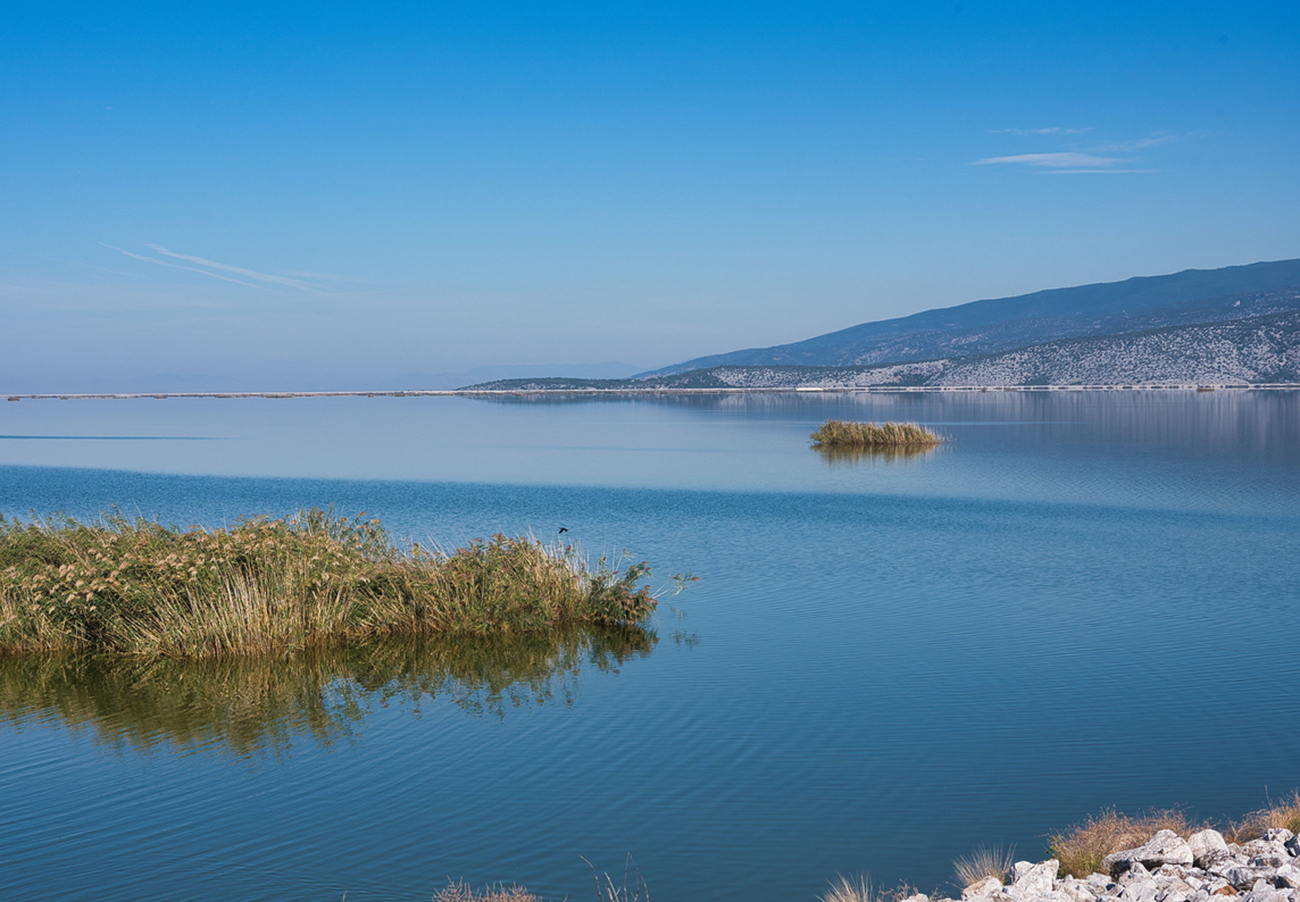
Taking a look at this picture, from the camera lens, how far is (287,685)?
484 inches

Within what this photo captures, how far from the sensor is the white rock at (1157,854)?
6621 millimetres

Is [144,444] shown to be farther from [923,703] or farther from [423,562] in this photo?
[923,703]

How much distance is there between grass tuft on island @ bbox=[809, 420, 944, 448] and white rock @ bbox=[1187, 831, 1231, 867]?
42.5 metres

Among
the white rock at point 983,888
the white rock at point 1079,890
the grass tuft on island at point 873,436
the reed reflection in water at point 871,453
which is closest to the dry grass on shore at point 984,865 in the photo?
the white rock at point 983,888

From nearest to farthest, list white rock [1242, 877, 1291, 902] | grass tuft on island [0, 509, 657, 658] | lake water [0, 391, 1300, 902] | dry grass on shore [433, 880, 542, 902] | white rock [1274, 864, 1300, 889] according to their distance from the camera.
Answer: white rock [1242, 877, 1291, 902], white rock [1274, 864, 1300, 889], dry grass on shore [433, 880, 542, 902], lake water [0, 391, 1300, 902], grass tuft on island [0, 509, 657, 658]

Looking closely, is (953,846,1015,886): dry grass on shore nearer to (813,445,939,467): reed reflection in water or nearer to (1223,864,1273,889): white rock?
(1223,864,1273,889): white rock

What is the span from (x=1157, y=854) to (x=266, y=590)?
1030 cm

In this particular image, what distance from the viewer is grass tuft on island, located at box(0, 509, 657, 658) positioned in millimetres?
13273

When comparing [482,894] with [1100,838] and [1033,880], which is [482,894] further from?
[1100,838]

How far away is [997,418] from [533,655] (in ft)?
224

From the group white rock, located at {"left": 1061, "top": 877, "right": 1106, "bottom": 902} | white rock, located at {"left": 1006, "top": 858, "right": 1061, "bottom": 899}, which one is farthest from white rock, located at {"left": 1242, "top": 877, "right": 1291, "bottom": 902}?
white rock, located at {"left": 1006, "top": 858, "right": 1061, "bottom": 899}

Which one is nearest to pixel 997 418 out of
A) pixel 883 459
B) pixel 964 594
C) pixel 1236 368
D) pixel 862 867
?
pixel 883 459

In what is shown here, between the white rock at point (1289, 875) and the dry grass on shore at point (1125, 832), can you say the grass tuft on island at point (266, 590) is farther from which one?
the white rock at point (1289, 875)

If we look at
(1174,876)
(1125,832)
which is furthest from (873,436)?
(1174,876)
